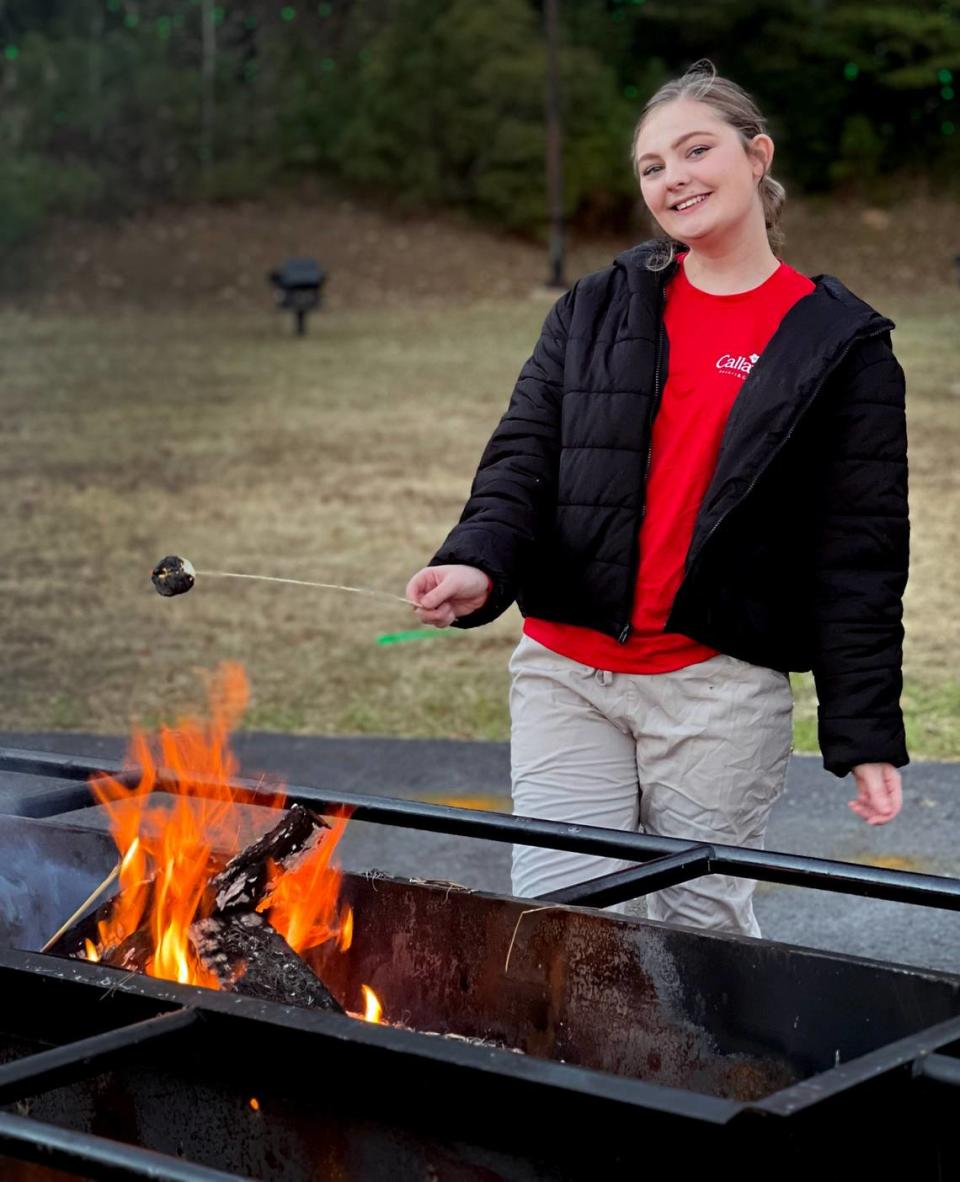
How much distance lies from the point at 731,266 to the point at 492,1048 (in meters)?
1.40

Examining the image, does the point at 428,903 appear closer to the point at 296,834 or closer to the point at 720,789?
the point at 296,834

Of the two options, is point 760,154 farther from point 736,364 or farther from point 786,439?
point 786,439

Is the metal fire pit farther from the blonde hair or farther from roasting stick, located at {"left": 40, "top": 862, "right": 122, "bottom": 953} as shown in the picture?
the blonde hair

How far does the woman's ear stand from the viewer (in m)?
2.76

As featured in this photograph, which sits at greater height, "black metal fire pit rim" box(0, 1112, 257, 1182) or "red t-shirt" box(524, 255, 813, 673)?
"red t-shirt" box(524, 255, 813, 673)

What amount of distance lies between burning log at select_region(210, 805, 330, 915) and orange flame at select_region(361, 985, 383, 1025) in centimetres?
20

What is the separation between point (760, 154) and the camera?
2779 millimetres

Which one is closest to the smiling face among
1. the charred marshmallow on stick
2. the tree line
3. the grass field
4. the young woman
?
the young woman

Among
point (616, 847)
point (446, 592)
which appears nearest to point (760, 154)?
point (446, 592)

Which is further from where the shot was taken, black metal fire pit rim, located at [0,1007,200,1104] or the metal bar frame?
the metal bar frame

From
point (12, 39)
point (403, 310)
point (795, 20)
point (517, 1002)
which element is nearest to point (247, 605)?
point (517, 1002)

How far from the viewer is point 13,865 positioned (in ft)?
9.05

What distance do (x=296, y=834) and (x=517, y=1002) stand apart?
395mm

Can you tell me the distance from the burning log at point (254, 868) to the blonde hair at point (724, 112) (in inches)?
42.2
